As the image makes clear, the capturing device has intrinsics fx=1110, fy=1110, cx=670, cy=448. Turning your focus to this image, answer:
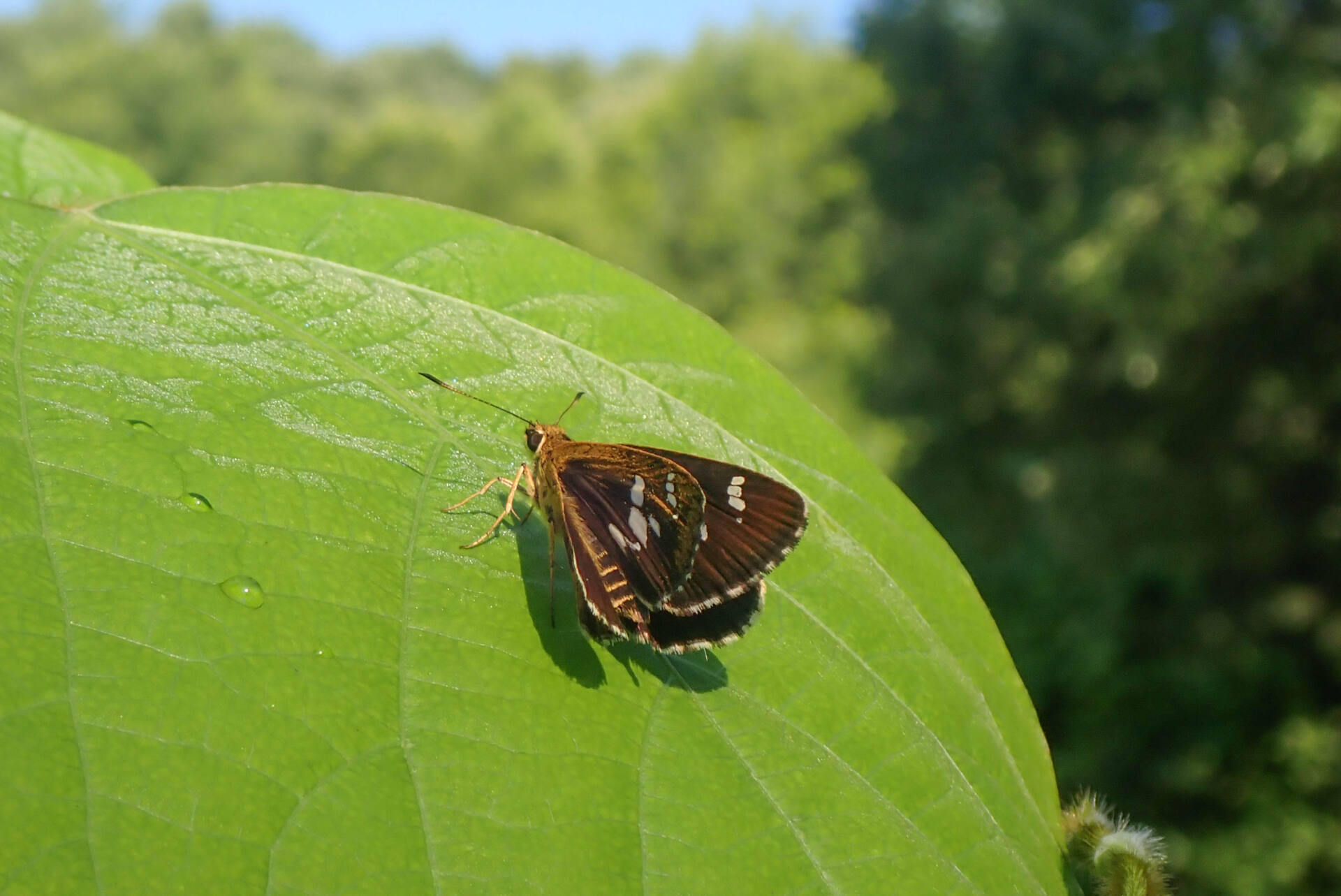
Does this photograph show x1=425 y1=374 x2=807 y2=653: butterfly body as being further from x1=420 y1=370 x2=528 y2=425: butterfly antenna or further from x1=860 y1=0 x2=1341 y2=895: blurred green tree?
x1=860 y1=0 x2=1341 y2=895: blurred green tree

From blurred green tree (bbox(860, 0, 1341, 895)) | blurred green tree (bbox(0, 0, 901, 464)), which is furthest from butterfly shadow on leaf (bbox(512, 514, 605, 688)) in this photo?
blurred green tree (bbox(0, 0, 901, 464))

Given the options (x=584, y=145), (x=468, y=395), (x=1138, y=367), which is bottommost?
(x=468, y=395)

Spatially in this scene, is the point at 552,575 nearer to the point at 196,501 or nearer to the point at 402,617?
the point at 402,617

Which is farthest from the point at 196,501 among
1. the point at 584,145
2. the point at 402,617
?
the point at 584,145

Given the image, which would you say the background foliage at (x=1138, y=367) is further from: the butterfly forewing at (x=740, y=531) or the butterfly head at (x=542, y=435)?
the butterfly head at (x=542, y=435)

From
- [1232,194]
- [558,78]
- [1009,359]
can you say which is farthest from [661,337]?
[558,78]
